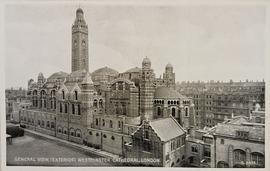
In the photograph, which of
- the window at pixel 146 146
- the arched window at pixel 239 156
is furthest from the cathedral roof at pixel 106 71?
the arched window at pixel 239 156

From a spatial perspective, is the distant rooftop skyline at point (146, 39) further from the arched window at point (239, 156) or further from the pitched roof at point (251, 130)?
the arched window at point (239, 156)

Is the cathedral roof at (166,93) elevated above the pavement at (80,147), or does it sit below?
above

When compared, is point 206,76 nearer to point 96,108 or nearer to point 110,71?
point 110,71

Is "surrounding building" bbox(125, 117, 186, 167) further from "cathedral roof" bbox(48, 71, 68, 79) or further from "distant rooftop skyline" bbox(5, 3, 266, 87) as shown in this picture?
"cathedral roof" bbox(48, 71, 68, 79)

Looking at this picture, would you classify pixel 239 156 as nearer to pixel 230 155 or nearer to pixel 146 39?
pixel 230 155

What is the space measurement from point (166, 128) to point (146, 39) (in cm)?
74

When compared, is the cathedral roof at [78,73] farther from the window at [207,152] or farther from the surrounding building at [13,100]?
the window at [207,152]

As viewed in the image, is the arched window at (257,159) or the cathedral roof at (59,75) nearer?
the arched window at (257,159)

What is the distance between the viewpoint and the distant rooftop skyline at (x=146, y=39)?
222 cm

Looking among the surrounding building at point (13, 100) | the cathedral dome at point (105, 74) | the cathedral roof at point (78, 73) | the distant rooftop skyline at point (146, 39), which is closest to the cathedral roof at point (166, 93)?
the distant rooftop skyline at point (146, 39)

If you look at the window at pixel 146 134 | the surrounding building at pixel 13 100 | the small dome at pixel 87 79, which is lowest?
the window at pixel 146 134

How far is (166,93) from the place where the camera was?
7.55 feet

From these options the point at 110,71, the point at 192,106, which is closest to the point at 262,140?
the point at 192,106

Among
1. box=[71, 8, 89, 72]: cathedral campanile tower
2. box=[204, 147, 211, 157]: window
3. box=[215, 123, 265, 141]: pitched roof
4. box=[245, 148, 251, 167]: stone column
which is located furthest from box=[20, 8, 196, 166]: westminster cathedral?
box=[245, 148, 251, 167]: stone column
